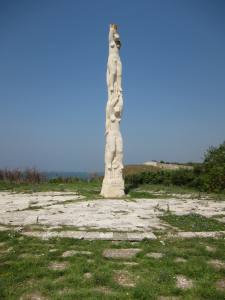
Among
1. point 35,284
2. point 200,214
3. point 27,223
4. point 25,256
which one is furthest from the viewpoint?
point 200,214

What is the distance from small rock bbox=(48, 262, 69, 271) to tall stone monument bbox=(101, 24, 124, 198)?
31.0ft

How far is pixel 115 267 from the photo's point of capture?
18.6 ft

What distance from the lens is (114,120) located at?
15469 millimetres

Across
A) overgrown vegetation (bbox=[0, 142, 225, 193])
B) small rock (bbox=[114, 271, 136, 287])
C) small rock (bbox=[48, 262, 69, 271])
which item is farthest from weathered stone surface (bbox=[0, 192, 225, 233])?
overgrown vegetation (bbox=[0, 142, 225, 193])

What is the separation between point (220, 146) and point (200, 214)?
1169 cm

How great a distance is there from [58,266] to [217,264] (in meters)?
2.61

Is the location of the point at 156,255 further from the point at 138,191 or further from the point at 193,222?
the point at 138,191

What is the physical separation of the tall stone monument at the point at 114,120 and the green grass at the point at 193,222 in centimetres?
523

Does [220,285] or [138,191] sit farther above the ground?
[138,191]

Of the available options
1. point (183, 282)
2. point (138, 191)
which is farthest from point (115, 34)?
point (183, 282)

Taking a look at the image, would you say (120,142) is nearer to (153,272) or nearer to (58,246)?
(58,246)

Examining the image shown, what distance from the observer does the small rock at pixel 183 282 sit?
4999 millimetres

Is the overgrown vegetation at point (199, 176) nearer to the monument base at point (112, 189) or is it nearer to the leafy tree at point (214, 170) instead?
the leafy tree at point (214, 170)

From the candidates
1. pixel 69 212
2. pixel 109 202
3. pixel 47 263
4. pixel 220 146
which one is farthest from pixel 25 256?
pixel 220 146
